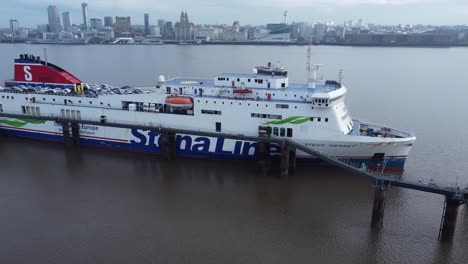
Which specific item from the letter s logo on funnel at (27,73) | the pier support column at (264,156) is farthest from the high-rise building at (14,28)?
the pier support column at (264,156)

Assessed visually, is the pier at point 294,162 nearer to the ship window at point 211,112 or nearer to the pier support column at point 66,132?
the pier support column at point 66,132

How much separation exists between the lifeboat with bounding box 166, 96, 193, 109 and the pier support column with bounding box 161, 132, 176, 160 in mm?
1724

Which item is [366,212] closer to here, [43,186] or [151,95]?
[151,95]

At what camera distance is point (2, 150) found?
2300cm

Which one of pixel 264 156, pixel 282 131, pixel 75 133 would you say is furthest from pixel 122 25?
pixel 264 156

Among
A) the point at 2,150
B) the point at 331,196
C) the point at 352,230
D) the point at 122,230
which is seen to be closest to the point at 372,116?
the point at 331,196

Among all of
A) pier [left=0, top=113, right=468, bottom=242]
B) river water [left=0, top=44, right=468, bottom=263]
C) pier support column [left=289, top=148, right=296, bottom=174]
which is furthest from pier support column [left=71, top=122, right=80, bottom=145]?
pier support column [left=289, top=148, right=296, bottom=174]

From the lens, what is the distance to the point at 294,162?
18.6m

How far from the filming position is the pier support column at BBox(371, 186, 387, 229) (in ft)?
43.8

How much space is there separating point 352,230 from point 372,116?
62.0 feet

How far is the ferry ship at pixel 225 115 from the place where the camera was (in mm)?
18438

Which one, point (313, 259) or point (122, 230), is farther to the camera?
point (122, 230)

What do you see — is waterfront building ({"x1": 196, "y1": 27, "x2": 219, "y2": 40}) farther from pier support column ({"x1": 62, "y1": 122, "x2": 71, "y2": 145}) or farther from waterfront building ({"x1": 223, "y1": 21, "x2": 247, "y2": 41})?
pier support column ({"x1": 62, "y1": 122, "x2": 71, "y2": 145})

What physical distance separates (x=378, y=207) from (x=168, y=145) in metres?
12.0
